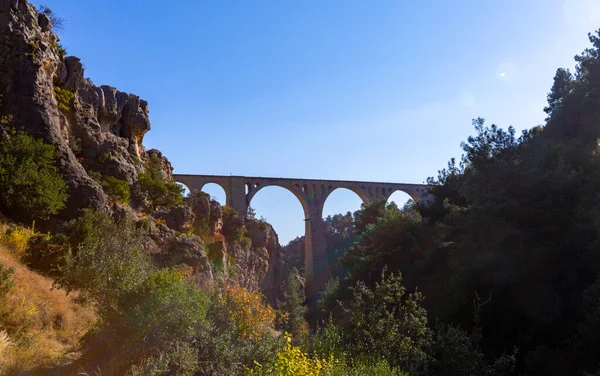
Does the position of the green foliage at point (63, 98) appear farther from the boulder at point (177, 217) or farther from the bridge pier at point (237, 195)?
the bridge pier at point (237, 195)

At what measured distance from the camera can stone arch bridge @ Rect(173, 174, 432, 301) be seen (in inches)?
→ 1111

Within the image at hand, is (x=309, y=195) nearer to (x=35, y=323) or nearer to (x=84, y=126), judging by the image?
(x=84, y=126)

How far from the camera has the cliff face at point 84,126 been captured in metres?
12.0

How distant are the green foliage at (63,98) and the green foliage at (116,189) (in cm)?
279

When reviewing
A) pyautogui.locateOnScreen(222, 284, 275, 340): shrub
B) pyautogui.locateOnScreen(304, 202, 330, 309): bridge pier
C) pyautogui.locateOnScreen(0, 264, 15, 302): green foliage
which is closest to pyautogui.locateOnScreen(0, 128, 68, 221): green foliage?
pyautogui.locateOnScreen(0, 264, 15, 302): green foliage

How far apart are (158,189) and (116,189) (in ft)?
8.61

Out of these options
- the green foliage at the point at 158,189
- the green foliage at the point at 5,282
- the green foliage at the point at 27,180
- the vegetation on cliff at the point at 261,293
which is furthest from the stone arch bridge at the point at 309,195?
the green foliage at the point at 5,282

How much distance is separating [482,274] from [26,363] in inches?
360

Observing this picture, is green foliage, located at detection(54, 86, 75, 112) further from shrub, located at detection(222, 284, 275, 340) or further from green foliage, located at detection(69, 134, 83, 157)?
shrub, located at detection(222, 284, 275, 340)

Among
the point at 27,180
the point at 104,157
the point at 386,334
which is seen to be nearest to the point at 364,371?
the point at 386,334

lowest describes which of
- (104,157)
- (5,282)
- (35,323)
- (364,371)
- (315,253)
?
(315,253)

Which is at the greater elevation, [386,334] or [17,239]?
[17,239]

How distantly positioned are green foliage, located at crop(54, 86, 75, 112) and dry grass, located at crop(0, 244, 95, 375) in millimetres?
6352

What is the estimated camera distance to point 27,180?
34.6 feet
